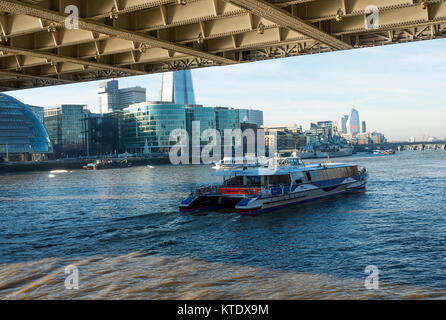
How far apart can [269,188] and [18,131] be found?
443 ft

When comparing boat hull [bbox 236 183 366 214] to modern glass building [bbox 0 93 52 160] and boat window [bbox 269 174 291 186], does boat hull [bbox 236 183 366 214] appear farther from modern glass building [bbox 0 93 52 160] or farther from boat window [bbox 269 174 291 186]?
modern glass building [bbox 0 93 52 160]

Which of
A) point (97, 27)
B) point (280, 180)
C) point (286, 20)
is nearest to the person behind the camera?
point (286, 20)

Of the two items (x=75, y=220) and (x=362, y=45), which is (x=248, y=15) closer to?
(x=362, y=45)

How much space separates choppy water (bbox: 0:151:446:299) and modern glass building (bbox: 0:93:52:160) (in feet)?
395

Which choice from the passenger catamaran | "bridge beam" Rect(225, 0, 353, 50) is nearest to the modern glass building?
the passenger catamaran

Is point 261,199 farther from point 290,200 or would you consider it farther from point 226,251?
point 226,251

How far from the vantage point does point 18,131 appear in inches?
5960

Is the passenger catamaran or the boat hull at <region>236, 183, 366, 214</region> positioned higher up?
the passenger catamaran

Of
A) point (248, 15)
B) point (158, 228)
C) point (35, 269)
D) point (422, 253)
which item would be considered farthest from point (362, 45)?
point (35, 269)

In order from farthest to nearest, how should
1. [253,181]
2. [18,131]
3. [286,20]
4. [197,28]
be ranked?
[18,131]
[253,181]
[197,28]
[286,20]

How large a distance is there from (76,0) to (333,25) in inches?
481

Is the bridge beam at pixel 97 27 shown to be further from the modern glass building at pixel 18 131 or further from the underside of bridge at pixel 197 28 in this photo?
the modern glass building at pixel 18 131

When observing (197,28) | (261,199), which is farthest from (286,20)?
(261,199)

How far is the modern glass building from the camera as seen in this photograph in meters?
148
